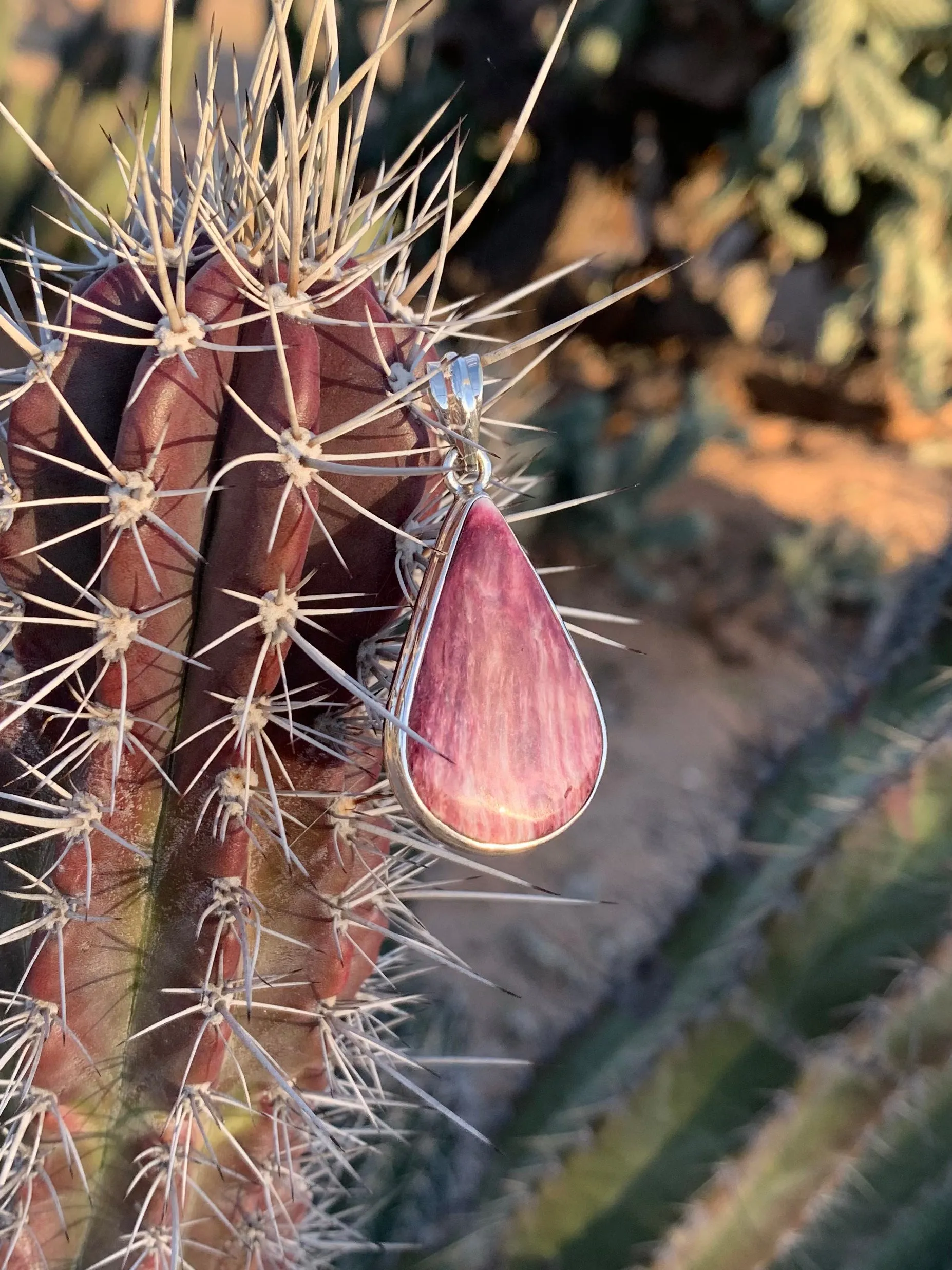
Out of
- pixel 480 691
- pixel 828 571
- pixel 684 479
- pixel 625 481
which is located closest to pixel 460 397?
pixel 480 691

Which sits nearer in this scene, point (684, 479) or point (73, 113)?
point (73, 113)

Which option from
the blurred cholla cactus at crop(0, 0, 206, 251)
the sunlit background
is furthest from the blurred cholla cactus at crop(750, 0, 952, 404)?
the blurred cholla cactus at crop(0, 0, 206, 251)

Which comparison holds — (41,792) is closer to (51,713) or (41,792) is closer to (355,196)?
(51,713)

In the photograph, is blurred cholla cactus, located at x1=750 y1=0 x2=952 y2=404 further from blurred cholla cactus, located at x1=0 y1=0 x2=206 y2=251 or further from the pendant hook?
the pendant hook

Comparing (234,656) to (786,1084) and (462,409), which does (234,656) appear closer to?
(462,409)

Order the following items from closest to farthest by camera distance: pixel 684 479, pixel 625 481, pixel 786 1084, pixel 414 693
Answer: pixel 414 693
pixel 786 1084
pixel 625 481
pixel 684 479

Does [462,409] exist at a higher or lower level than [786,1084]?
higher

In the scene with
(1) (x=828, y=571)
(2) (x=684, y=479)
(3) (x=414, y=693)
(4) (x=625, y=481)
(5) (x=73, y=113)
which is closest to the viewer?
(3) (x=414, y=693)

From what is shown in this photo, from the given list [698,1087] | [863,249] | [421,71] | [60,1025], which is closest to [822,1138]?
[698,1087]

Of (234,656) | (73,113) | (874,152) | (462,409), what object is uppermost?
(874,152)
